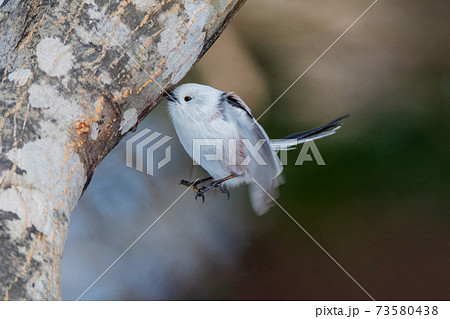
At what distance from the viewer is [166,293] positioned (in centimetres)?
191

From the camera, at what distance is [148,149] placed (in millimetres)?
1574

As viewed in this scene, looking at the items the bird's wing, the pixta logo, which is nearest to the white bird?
the bird's wing

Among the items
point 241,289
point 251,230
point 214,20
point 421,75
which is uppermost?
point 214,20

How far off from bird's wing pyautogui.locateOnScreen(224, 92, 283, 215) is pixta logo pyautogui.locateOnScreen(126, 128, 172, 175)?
1.88 feet

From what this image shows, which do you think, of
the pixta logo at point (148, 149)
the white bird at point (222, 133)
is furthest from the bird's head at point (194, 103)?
the pixta logo at point (148, 149)

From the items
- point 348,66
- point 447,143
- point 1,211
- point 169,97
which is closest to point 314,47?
point 348,66

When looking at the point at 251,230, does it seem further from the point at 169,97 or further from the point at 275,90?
the point at 169,97

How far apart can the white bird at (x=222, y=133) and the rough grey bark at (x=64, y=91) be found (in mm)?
89

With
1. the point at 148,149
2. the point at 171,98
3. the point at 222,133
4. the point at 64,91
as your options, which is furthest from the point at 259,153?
the point at 148,149

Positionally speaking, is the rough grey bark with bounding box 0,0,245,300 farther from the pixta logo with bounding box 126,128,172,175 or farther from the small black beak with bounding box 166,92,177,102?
the pixta logo with bounding box 126,128,172,175

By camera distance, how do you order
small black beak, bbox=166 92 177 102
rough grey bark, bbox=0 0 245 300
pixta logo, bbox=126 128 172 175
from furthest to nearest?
pixta logo, bbox=126 128 172 175 → small black beak, bbox=166 92 177 102 → rough grey bark, bbox=0 0 245 300

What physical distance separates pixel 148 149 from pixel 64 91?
2.73ft

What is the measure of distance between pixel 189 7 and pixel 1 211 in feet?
1.41

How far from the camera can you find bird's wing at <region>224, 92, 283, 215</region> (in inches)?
37.8
